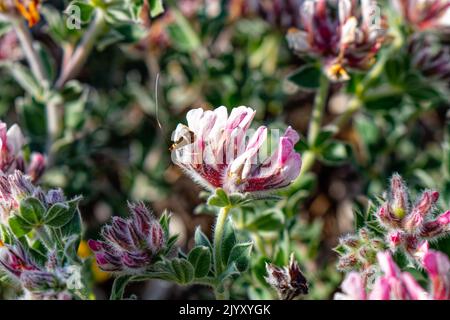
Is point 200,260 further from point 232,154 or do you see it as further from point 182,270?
point 232,154

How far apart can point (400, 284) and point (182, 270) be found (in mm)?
821

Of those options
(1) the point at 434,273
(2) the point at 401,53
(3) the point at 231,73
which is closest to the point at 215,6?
(3) the point at 231,73

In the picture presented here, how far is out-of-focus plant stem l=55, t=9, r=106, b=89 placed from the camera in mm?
3502

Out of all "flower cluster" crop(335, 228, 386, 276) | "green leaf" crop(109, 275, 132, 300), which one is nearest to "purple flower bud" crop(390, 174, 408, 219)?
"flower cluster" crop(335, 228, 386, 276)

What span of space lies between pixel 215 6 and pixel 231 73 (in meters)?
0.98

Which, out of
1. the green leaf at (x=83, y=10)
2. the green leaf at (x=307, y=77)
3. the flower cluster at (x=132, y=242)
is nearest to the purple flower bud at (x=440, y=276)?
the flower cluster at (x=132, y=242)

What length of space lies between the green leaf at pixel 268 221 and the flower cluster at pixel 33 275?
44.7 inches

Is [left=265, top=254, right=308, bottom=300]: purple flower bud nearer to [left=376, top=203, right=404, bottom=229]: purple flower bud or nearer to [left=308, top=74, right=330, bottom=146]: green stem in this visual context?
[left=376, top=203, right=404, bottom=229]: purple flower bud

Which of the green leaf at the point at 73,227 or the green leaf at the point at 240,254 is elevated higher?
the green leaf at the point at 73,227

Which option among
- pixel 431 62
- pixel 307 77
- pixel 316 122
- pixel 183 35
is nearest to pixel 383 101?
pixel 431 62

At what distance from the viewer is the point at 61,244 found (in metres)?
2.60

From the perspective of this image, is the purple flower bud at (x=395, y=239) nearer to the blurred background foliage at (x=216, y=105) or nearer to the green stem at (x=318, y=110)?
the blurred background foliage at (x=216, y=105)

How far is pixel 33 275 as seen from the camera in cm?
222

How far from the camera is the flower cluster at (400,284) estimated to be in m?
1.94
